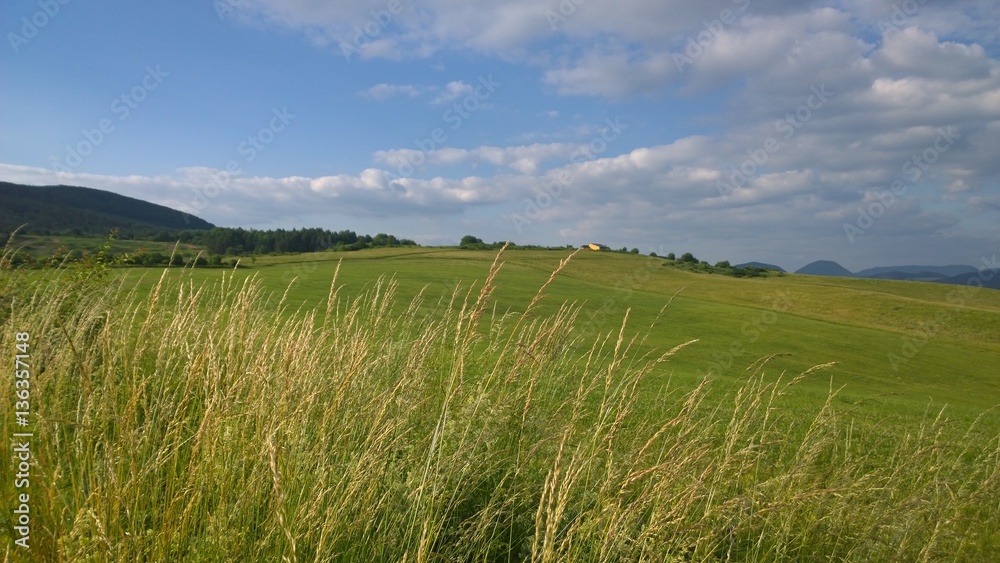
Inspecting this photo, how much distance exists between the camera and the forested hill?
97.5 metres

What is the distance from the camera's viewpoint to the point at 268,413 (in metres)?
3.57

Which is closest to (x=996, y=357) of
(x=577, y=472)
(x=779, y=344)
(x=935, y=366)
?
(x=935, y=366)

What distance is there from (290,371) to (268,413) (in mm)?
332

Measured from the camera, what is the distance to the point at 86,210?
138 metres

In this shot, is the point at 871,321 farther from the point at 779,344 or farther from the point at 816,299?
the point at 779,344
